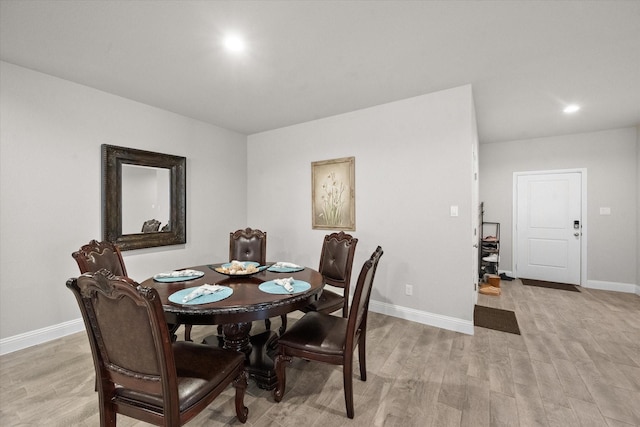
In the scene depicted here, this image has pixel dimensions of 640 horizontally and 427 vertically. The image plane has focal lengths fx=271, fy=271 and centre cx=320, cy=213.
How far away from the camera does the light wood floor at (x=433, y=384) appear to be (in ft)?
5.44

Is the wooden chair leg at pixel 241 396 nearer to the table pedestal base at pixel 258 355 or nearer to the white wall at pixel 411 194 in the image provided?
the table pedestal base at pixel 258 355

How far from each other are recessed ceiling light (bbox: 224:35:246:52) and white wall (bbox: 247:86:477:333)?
1771 mm

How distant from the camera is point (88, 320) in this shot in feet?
3.90

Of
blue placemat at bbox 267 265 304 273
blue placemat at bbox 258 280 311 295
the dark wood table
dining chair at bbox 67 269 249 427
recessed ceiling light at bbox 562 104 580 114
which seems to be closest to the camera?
dining chair at bbox 67 269 249 427

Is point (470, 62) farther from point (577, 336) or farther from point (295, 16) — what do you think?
point (577, 336)

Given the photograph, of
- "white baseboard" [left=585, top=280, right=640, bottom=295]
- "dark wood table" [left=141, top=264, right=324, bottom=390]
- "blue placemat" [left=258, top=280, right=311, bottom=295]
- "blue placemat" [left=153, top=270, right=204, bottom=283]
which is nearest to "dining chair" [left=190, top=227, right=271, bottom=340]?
"dark wood table" [left=141, top=264, right=324, bottom=390]

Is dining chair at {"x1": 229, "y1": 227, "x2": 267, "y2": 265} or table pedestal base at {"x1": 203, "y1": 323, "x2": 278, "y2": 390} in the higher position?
dining chair at {"x1": 229, "y1": 227, "x2": 267, "y2": 265}

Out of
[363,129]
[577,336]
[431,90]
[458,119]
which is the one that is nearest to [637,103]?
[458,119]

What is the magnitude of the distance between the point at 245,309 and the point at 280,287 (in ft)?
1.18

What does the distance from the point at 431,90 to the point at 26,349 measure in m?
4.70

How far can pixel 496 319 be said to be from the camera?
3146mm

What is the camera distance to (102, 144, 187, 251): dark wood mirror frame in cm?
298

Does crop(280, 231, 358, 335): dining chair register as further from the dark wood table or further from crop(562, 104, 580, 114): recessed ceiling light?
crop(562, 104, 580, 114): recessed ceiling light

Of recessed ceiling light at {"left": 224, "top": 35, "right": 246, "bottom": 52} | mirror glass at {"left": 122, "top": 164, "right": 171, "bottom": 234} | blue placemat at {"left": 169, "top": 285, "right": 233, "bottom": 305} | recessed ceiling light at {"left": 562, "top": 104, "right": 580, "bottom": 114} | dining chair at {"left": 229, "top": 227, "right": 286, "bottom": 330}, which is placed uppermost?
recessed ceiling light at {"left": 562, "top": 104, "right": 580, "bottom": 114}
